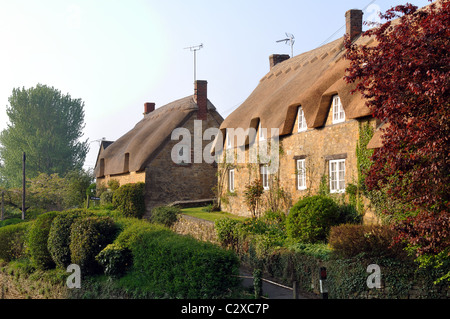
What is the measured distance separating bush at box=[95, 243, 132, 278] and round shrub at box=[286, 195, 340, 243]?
5340 millimetres

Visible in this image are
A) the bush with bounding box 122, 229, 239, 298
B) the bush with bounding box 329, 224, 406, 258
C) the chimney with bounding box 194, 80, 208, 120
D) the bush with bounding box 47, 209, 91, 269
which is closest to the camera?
the bush with bounding box 122, 229, 239, 298

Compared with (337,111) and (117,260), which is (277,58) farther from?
(117,260)

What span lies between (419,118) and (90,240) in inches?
456

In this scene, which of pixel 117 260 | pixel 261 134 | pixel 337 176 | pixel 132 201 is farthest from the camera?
pixel 132 201

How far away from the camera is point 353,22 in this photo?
19656 millimetres

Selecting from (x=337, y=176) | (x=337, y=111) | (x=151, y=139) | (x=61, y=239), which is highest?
(x=151, y=139)

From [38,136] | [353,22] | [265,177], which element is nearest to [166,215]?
[265,177]

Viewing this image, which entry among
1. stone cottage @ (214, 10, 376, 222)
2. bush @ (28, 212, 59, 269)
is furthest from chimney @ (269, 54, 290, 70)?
bush @ (28, 212, 59, 269)

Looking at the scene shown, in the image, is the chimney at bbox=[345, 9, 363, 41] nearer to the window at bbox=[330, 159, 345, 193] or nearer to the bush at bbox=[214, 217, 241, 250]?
the window at bbox=[330, 159, 345, 193]

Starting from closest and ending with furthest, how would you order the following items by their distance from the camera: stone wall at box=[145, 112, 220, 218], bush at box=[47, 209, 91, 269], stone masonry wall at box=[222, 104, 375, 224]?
stone masonry wall at box=[222, 104, 375, 224] → bush at box=[47, 209, 91, 269] → stone wall at box=[145, 112, 220, 218]

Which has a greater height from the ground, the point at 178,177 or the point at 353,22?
the point at 353,22

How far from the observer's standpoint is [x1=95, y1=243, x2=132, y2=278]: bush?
1486 cm

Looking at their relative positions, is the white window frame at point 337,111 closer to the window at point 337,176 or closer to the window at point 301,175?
the window at point 337,176

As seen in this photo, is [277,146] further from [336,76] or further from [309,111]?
[336,76]
